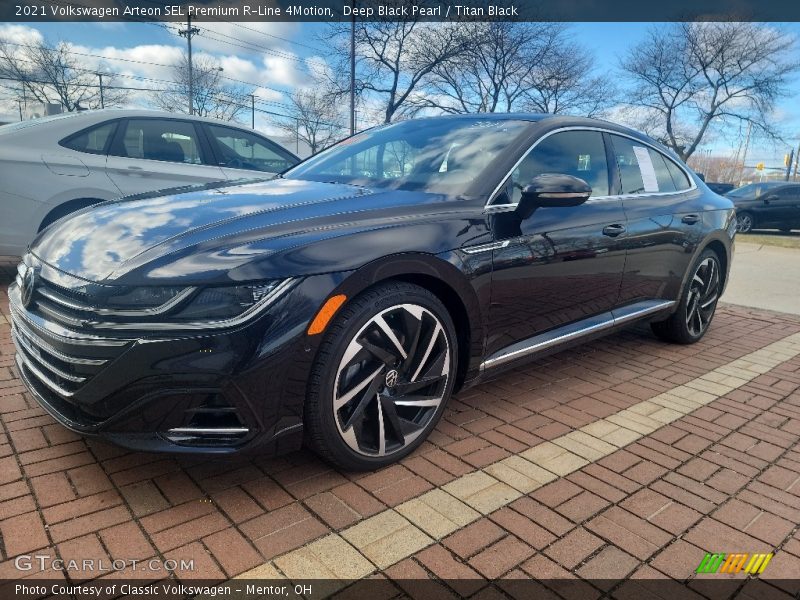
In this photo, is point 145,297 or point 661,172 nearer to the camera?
point 145,297

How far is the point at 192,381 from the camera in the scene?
6.10ft

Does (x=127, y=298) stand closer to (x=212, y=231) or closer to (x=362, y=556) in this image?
(x=212, y=231)

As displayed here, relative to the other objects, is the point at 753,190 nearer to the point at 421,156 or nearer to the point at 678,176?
the point at 678,176

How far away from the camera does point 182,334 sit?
183 centimetres

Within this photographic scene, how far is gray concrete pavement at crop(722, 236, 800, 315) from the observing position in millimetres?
6562

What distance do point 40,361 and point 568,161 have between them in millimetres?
2763

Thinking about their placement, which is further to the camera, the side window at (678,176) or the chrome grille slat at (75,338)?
the side window at (678,176)

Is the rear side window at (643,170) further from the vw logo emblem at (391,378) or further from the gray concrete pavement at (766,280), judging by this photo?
the gray concrete pavement at (766,280)

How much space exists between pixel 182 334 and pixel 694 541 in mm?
1928

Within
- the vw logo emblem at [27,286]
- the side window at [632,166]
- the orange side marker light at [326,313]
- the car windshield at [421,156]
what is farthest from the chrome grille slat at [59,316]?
the side window at [632,166]

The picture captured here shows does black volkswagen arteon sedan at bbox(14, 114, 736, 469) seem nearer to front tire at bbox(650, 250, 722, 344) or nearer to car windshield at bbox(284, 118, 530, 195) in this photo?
car windshield at bbox(284, 118, 530, 195)

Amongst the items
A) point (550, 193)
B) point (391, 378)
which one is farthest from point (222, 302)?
point (550, 193)

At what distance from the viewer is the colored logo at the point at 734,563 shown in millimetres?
1890

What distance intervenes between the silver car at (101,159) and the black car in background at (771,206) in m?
15.8
